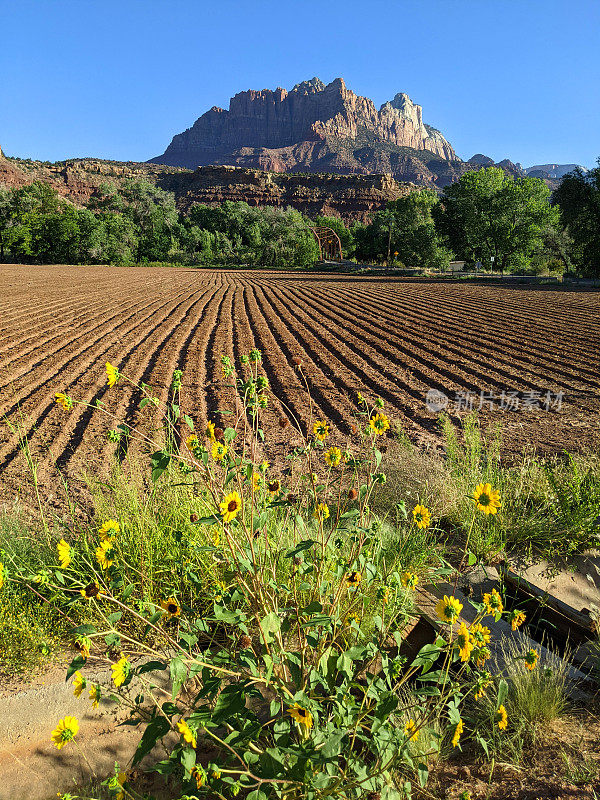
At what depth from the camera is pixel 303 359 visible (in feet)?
31.6

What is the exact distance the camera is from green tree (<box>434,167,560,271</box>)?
33.6 meters

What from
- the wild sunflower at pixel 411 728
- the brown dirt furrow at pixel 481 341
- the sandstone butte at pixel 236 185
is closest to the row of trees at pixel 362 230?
the brown dirt furrow at pixel 481 341

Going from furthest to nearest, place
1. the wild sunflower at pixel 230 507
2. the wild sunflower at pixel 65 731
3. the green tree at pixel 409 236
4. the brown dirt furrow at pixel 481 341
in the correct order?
1. the green tree at pixel 409 236
2. the brown dirt furrow at pixel 481 341
3. the wild sunflower at pixel 230 507
4. the wild sunflower at pixel 65 731

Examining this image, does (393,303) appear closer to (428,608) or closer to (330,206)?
(428,608)

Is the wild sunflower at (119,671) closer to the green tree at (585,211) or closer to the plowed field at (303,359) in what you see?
the plowed field at (303,359)

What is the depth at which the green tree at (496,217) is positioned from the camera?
33.6 m

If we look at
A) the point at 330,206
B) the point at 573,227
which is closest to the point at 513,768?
the point at 573,227

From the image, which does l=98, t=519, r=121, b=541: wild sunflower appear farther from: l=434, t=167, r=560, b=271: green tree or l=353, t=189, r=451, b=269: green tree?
l=353, t=189, r=451, b=269: green tree

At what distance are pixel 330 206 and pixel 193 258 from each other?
205ft

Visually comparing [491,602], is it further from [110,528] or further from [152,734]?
[110,528]

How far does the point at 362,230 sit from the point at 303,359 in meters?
57.7

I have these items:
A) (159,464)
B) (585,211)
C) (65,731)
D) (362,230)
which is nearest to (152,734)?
(65,731)

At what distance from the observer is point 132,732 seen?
204cm

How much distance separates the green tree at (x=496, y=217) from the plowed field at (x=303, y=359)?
1821 centimetres
